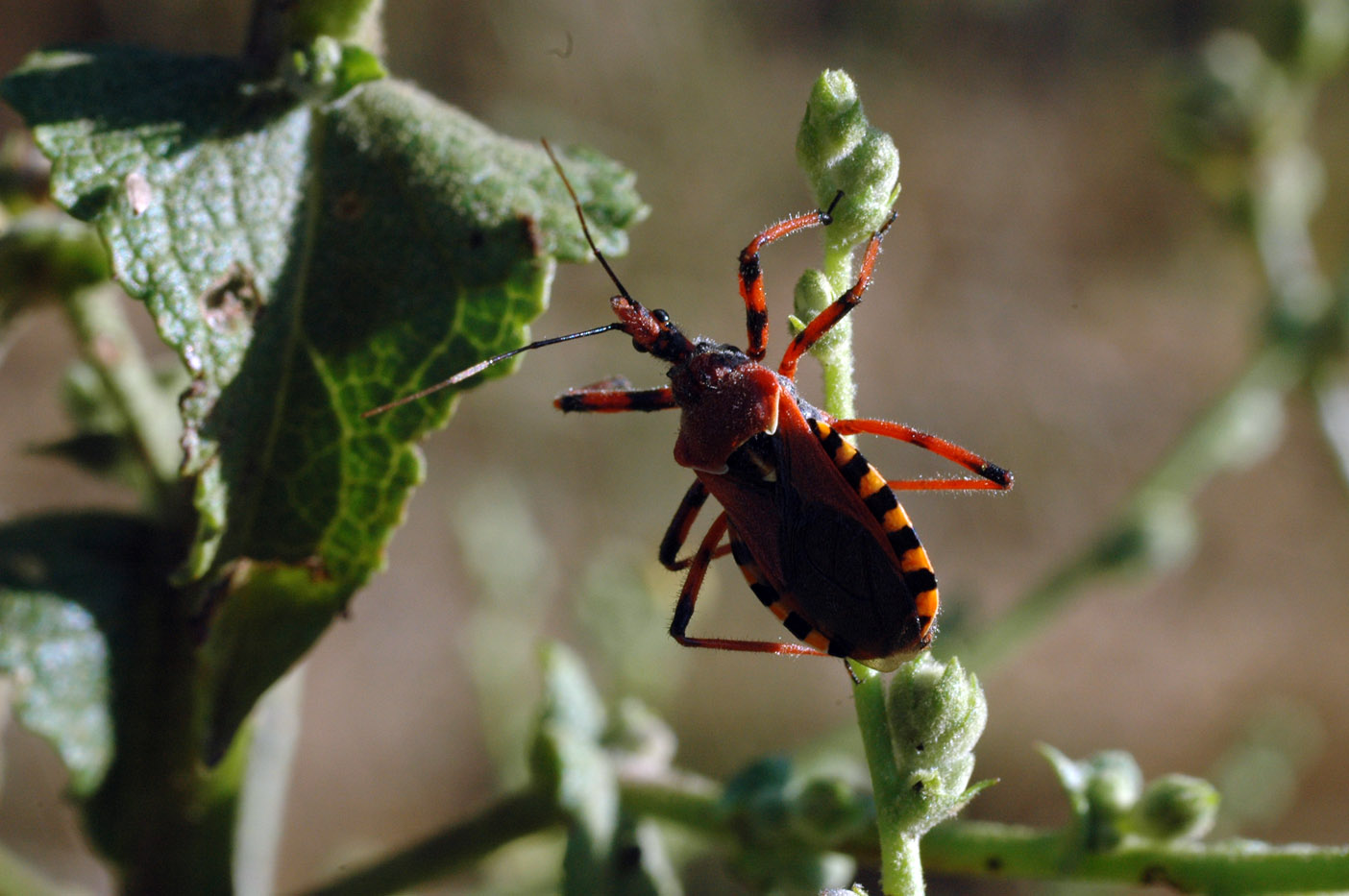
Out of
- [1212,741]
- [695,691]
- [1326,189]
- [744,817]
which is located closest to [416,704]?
[695,691]

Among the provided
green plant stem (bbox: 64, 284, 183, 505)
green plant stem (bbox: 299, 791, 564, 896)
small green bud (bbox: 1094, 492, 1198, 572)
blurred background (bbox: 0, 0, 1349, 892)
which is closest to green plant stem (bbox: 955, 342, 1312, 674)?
small green bud (bbox: 1094, 492, 1198, 572)

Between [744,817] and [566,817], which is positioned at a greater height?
[744,817]

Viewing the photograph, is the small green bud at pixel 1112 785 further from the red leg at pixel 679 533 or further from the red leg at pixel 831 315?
the red leg at pixel 679 533

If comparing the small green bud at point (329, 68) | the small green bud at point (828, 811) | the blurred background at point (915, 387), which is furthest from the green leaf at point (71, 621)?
the blurred background at point (915, 387)

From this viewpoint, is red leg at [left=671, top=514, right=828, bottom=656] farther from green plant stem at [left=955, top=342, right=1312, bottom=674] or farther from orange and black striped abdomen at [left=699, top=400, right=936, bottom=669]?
green plant stem at [left=955, top=342, right=1312, bottom=674]

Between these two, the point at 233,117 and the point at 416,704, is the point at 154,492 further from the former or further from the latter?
the point at 416,704

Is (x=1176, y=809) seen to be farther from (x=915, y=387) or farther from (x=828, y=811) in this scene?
(x=915, y=387)

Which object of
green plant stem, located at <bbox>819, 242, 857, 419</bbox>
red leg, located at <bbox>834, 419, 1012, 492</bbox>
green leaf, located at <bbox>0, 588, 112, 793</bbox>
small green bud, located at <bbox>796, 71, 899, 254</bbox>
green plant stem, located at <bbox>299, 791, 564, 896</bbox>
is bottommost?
green leaf, located at <bbox>0, 588, 112, 793</bbox>
